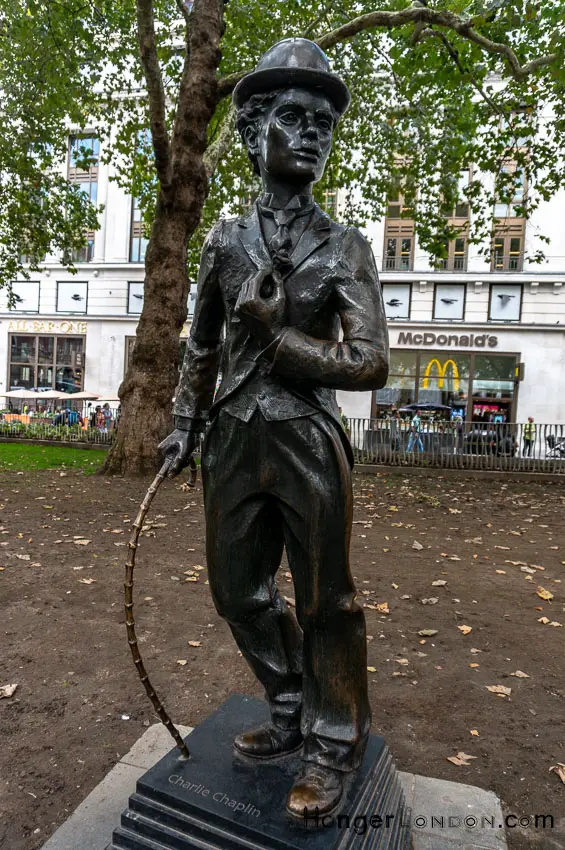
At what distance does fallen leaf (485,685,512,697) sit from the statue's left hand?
141 inches

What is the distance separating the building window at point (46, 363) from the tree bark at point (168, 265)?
21790 millimetres

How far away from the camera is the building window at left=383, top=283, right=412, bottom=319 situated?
2809cm

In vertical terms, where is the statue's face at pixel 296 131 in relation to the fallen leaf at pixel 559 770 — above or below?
above

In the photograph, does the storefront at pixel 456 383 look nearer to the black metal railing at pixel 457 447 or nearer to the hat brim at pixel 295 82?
the black metal railing at pixel 457 447

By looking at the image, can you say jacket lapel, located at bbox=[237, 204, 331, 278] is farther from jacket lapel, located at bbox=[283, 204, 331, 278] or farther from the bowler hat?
the bowler hat

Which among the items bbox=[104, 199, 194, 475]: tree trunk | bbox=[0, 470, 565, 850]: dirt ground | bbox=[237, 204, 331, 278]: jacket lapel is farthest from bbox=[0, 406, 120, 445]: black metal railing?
bbox=[237, 204, 331, 278]: jacket lapel

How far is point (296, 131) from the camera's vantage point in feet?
7.16

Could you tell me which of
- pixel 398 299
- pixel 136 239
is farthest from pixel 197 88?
pixel 136 239

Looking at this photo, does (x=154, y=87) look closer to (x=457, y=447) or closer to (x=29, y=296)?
(x=457, y=447)

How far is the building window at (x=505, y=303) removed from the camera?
27.1m

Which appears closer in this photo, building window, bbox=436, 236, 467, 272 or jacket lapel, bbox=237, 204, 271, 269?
jacket lapel, bbox=237, 204, 271, 269

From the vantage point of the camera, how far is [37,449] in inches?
720

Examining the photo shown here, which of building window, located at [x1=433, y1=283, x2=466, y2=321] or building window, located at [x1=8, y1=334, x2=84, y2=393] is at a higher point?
building window, located at [x1=433, y1=283, x2=466, y2=321]

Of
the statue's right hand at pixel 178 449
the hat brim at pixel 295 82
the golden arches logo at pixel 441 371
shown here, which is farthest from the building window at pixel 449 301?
the statue's right hand at pixel 178 449
